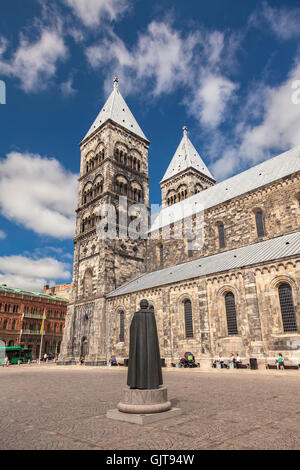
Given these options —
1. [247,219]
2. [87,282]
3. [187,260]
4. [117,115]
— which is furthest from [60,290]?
[247,219]

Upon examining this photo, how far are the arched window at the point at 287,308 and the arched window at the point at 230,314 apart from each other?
12.4 ft

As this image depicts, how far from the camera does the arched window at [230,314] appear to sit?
78.2ft

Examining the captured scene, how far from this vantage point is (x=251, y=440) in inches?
206

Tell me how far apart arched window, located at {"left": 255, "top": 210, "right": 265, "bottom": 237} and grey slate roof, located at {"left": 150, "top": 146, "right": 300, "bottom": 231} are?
282 centimetres

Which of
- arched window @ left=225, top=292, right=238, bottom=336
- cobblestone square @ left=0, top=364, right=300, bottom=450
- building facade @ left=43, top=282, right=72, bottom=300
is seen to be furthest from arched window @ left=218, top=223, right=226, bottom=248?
building facade @ left=43, top=282, right=72, bottom=300

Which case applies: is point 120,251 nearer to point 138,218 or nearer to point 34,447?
point 138,218

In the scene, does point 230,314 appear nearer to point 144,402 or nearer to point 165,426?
point 144,402

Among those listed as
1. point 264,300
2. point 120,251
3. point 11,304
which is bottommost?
point 264,300

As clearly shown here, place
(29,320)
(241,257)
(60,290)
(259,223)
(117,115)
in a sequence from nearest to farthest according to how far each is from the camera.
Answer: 1. (241,257)
2. (259,223)
3. (117,115)
4. (29,320)
5. (60,290)

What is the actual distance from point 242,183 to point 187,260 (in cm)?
1113

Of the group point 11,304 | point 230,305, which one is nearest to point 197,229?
point 230,305

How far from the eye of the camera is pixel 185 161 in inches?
2221

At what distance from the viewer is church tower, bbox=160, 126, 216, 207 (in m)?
53.8
